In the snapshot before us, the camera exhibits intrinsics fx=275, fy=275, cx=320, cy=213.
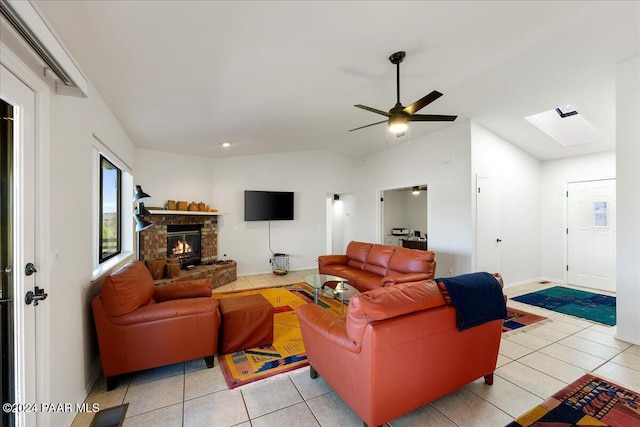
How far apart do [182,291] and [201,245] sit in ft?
9.59

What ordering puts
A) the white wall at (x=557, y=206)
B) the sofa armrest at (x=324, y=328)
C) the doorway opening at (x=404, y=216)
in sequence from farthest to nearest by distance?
the doorway opening at (x=404, y=216) → the white wall at (x=557, y=206) → the sofa armrest at (x=324, y=328)

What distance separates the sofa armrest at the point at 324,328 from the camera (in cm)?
174

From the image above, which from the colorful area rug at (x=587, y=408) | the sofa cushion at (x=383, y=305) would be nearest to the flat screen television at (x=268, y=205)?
the sofa cushion at (x=383, y=305)

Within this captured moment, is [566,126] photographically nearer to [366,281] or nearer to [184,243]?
[366,281]

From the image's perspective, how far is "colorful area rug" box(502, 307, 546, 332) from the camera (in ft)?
11.5

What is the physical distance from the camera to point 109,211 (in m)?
3.51

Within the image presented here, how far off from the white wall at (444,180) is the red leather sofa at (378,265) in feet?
3.26

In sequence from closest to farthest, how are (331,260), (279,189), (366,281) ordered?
1. (366,281)
2. (331,260)
3. (279,189)

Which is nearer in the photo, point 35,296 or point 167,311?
point 35,296

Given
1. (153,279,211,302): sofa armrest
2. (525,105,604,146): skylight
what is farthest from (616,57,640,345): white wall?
(153,279,211,302): sofa armrest

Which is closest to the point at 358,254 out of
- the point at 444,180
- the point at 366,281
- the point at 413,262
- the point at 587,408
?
the point at 366,281

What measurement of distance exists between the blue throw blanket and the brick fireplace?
13.8 feet

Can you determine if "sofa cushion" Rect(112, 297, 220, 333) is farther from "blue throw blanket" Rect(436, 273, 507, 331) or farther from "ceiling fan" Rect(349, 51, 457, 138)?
"ceiling fan" Rect(349, 51, 457, 138)

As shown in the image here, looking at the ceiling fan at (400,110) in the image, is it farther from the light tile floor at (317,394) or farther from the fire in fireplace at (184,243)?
the fire in fireplace at (184,243)
